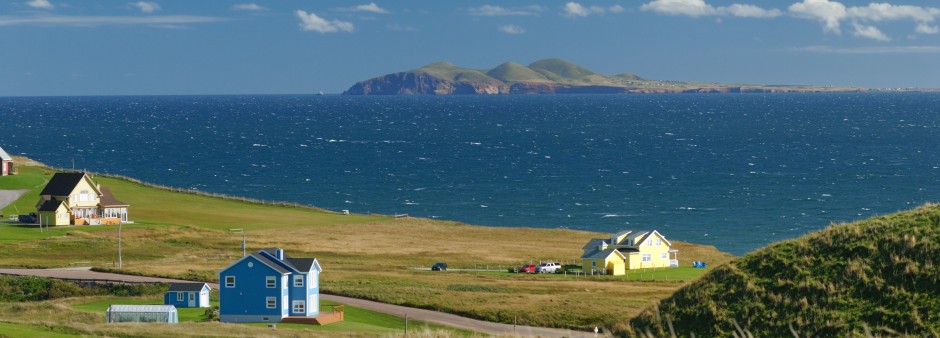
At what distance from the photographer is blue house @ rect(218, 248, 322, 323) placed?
166 ft

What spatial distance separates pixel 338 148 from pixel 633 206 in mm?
84962

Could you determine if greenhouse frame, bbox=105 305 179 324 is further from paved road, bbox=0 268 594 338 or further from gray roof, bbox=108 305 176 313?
paved road, bbox=0 268 594 338

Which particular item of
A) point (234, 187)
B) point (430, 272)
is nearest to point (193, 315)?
point (430, 272)

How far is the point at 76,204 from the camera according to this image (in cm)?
8444

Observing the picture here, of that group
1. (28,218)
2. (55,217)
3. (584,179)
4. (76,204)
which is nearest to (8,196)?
(28,218)

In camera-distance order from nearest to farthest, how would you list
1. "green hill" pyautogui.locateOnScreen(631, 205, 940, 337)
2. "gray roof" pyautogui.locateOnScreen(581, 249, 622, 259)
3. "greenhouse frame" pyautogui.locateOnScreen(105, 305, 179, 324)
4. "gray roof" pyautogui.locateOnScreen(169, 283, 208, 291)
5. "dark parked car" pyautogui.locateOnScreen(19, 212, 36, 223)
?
"green hill" pyautogui.locateOnScreen(631, 205, 940, 337), "greenhouse frame" pyautogui.locateOnScreen(105, 305, 179, 324), "gray roof" pyautogui.locateOnScreen(169, 283, 208, 291), "gray roof" pyautogui.locateOnScreen(581, 249, 622, 259), "dark parked car" pyautogui.locateOnScreen(19, 212, 36, 223)

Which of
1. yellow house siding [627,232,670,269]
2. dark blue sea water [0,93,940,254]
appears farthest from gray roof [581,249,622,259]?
dark blue sea water [0,93,940,254]

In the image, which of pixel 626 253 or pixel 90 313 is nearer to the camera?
pixel 90 313

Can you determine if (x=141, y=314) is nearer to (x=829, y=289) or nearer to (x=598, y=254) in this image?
(x=829, y=289)

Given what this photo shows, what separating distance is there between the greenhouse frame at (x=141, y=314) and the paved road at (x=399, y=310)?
909cm

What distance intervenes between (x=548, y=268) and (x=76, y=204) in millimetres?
32107

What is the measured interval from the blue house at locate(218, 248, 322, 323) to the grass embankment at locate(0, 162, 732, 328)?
6926 mm

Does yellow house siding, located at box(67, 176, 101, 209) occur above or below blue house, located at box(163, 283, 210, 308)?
above

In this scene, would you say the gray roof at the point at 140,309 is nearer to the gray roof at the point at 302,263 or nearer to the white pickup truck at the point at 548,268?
the gray roof at the point at 302,263
